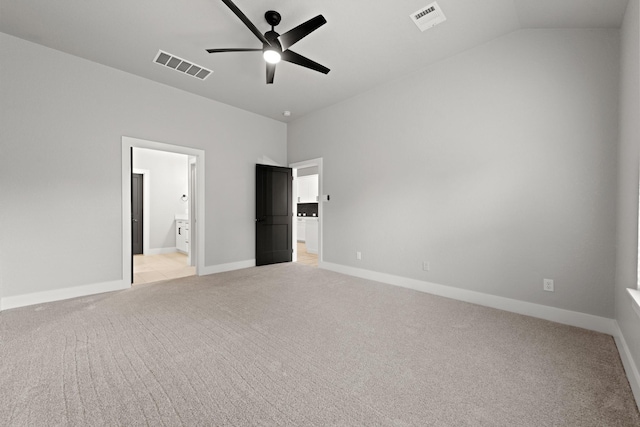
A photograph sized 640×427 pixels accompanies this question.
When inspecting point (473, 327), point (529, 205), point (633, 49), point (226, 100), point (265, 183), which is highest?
point (226, 100)

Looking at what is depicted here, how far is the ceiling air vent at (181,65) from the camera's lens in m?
3.37

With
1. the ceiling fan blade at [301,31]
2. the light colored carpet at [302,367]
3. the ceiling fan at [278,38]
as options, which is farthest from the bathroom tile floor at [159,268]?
the ceiling fan blade at [301,31]

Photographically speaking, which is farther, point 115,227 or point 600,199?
point 115,227

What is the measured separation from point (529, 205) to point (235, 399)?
3.25 meters

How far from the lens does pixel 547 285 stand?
8.89 feet

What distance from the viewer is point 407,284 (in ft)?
12.7

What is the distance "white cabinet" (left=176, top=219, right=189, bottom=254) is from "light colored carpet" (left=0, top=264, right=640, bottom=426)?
12.5ft

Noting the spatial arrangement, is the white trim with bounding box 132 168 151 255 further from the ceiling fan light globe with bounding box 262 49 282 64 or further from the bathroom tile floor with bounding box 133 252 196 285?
the ceiling fan light globe with bounding box 262 49 282 64

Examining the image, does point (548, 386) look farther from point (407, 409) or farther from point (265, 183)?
point (265, 183)

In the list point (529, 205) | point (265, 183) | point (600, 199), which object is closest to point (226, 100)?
point (265, 183)

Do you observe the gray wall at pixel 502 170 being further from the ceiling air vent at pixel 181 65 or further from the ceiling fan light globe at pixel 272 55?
the ceiling air vent at pixel 181 65

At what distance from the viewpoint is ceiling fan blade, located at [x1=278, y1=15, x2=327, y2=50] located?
2.29 meters

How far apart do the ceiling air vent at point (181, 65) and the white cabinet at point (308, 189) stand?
202 inches

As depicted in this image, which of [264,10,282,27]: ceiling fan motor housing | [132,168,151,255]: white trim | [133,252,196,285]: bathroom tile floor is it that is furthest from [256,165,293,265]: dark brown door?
[132,168,151,255]: white trim
